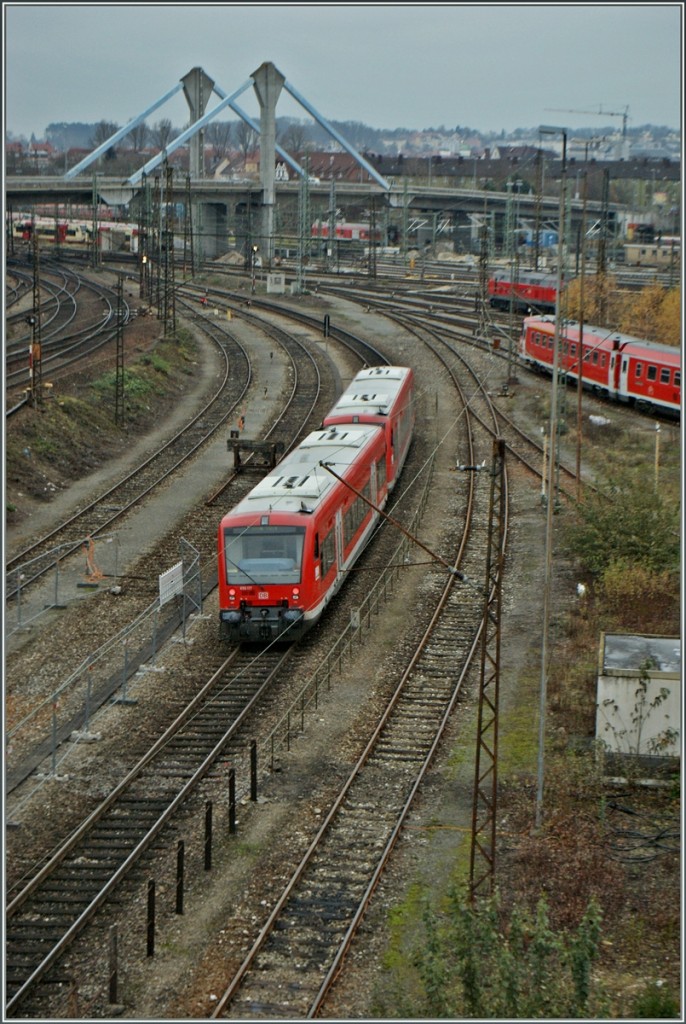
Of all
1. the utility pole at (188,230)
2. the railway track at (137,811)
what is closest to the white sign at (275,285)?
the utility pole at (188,230)

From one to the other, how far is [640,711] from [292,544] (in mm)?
6284

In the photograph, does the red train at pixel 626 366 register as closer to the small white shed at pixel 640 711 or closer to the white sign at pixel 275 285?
the small white shed at pixel 640 711

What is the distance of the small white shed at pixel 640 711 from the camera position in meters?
18.3

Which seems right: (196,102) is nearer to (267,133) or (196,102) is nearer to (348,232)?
(348,232)

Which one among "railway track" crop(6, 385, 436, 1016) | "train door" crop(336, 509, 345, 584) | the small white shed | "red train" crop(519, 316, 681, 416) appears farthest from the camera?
"red train" crop(519, 316, 681, 416)

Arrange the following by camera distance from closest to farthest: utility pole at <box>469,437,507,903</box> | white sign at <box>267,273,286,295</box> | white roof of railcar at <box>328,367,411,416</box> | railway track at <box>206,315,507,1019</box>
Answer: railway track at <box>206,315,507,1019</box> < utility pole at <box>469,437,507,903</box> < white roof of railcar at <box>328,367,411,416</box> < white sign at <box>267,273,286,295</box>

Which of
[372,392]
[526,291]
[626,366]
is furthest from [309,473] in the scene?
[526,291]

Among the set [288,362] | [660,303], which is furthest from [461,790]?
[660,303]

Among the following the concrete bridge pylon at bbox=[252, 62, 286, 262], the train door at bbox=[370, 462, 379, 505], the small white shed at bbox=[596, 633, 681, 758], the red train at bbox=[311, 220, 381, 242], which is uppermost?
the concrete bridge pylon at bbox=[252, 62, 286, 262]

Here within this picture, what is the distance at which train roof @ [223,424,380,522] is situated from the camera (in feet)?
74.0

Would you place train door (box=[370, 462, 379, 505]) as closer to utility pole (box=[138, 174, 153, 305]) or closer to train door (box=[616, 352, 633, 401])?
train door (box=[616, 352, 633, 401])

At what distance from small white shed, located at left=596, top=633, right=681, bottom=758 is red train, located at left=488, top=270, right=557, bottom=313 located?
48443mm

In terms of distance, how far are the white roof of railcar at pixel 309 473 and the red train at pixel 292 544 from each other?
0.06 feet

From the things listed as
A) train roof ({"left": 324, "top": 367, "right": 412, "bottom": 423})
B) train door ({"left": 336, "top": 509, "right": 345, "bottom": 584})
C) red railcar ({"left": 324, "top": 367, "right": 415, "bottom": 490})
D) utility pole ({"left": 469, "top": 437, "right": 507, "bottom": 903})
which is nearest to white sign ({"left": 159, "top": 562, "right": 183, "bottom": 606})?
train door ({"left": 336, "top": 509, "right": 345, "bottom": 584})
